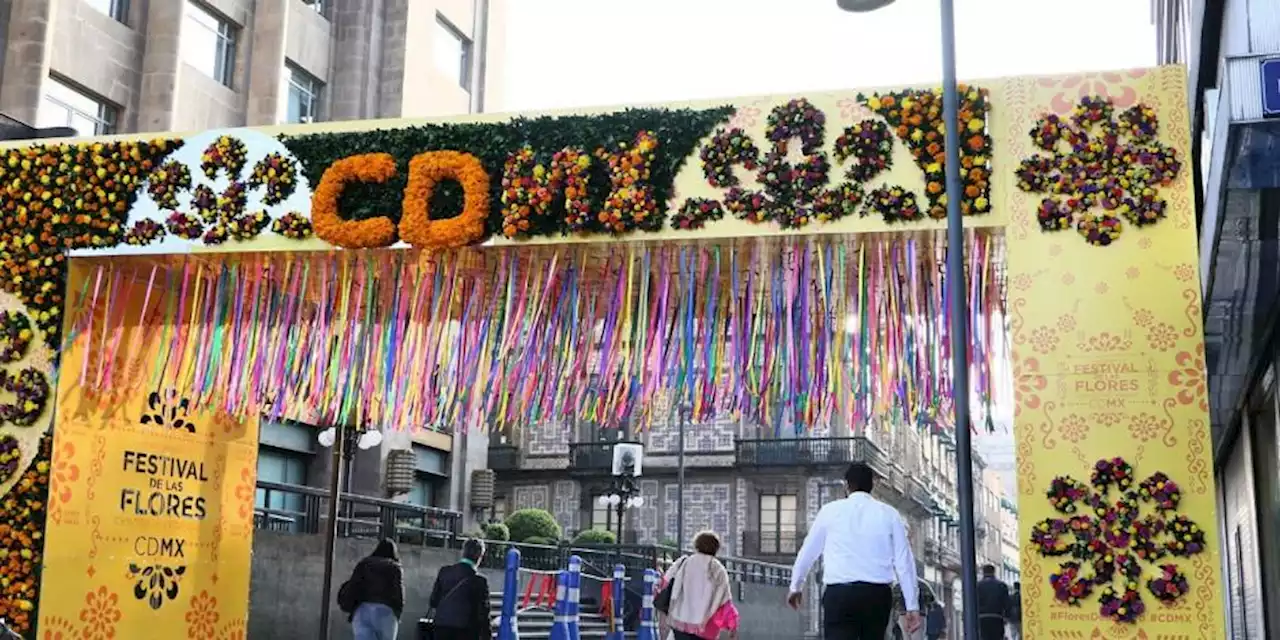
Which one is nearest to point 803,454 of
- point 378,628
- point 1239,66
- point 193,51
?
point 193,51

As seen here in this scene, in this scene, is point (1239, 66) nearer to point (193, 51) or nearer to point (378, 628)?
point (378, 628)

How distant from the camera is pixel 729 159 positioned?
9227 mm

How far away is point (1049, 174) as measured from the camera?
28.1 feet

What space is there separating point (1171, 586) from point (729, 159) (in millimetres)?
3694

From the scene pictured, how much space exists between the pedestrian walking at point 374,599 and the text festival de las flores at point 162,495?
1.38m

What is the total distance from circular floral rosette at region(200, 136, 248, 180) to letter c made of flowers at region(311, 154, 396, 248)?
71 centimetres

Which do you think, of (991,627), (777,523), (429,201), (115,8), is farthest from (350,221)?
(777,523)

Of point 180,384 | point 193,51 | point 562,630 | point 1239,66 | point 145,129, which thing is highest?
point 193,51

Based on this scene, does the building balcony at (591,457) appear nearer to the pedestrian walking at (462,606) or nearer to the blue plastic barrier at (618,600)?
the blue plastic barrier at (618,600)

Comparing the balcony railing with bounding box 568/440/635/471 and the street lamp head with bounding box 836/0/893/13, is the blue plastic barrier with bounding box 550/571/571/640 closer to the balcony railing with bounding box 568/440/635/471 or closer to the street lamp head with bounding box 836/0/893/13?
the street lamp head with bounding box 836/0/893/13

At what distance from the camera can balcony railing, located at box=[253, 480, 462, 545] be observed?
754 inches

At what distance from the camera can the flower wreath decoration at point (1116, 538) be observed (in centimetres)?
795

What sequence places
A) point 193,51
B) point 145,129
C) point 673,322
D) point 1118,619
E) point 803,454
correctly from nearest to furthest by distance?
point 1118,619, point 673,322, point 145,129, point 193,51, point 803,454

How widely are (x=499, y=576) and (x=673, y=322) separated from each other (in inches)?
596
